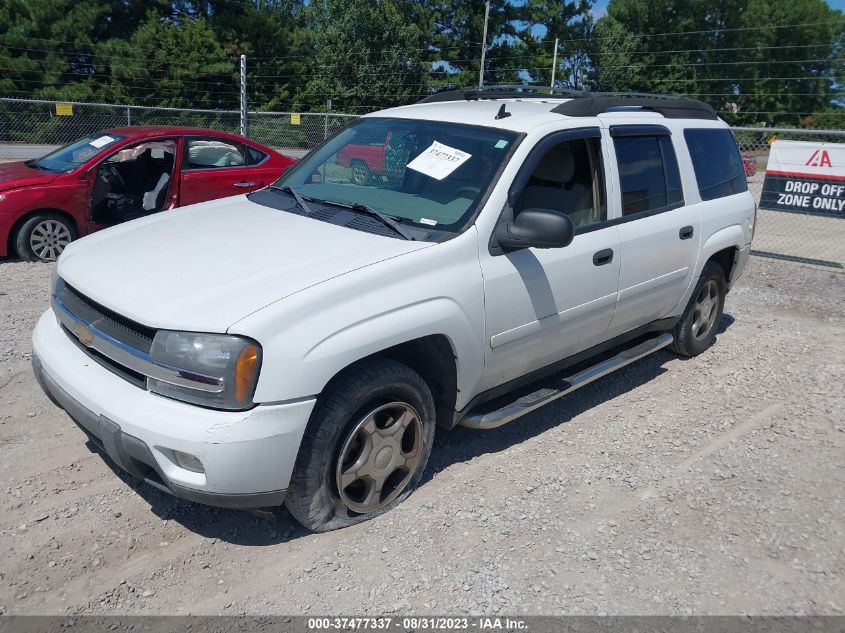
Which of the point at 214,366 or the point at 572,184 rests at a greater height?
the point at 572,184

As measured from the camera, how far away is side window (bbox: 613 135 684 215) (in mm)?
4527

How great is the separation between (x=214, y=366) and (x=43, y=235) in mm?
5878

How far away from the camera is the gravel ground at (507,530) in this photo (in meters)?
3.05

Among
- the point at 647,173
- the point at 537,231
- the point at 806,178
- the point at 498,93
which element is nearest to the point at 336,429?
the point at 537,231

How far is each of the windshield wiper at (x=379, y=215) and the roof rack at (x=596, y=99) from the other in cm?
134

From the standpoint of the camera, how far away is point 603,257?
4.27 metres

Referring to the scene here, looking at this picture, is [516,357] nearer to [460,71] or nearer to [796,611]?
[796,611]

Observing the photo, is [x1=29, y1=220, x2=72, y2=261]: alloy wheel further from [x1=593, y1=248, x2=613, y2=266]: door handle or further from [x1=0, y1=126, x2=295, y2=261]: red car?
[x1=593, y1=248, x2=613, y2=266]: door handle

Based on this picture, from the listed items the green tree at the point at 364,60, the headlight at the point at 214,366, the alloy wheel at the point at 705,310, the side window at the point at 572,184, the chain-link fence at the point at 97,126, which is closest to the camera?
the headlight at the point at 214,366

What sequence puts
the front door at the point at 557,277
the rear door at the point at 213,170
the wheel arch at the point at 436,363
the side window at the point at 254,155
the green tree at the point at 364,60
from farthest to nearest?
the green tree at the point at 364,60
the side window at the point at 254,155
the rear door at the point at 213,170
the front door at the point at 557,277
the wheel arch at the point at 436,363

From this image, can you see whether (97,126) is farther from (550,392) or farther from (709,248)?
(550,392)

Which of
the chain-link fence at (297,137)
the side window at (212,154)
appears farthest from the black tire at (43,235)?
the chain-link fence at (297,137)

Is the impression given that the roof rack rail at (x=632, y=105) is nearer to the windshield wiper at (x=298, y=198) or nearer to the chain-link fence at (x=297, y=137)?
the windshield wiper at (x=298, y=198)

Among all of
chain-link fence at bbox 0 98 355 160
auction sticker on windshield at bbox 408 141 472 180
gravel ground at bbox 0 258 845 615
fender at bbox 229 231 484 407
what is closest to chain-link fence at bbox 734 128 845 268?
gravel ground at bbox 0 258 845 615
